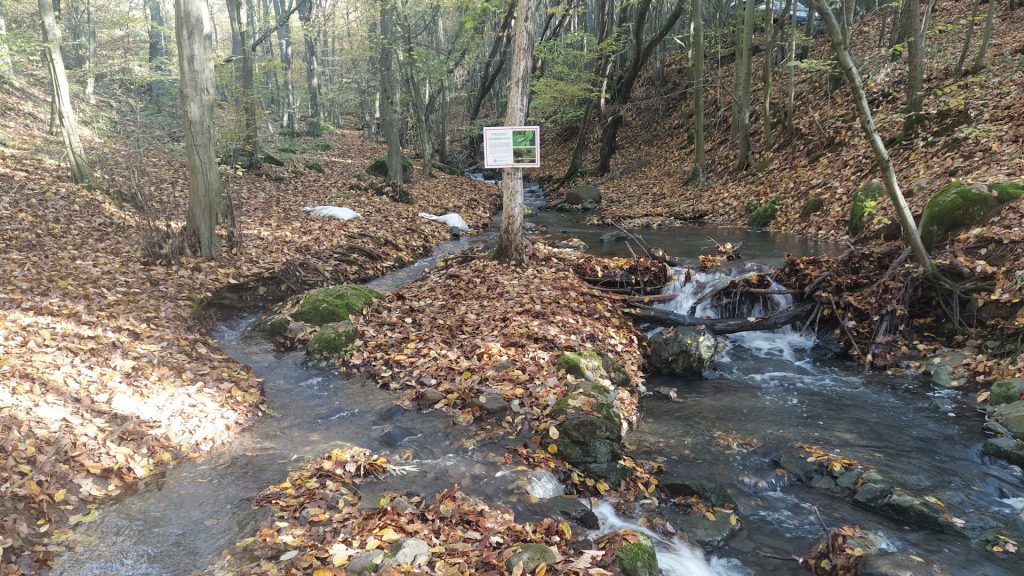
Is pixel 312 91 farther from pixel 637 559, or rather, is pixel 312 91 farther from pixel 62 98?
pixel 637 559

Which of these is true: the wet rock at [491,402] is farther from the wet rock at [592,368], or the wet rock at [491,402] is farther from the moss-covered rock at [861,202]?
the moss-covered rock at [861,202]

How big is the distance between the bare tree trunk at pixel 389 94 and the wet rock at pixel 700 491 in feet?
46.5

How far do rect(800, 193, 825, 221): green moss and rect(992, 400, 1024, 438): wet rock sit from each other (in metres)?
8.34

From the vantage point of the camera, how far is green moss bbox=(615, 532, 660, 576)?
3.53 meters

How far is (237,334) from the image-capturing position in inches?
324

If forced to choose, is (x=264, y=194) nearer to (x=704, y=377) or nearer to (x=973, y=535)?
(x=704, y=377)

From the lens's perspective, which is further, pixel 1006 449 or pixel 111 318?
pixel 111 318

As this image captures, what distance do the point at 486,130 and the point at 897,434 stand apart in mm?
6182

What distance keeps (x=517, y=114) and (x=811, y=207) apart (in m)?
8.64

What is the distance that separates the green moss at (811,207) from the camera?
1312 centimetres

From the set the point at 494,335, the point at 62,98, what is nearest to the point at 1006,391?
the point at 494,335

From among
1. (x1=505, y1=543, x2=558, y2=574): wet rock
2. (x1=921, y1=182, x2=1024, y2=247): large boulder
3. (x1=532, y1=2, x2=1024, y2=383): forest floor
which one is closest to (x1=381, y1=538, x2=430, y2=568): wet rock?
(x1=505, y1=543, x2=558, y2=574): wet rock

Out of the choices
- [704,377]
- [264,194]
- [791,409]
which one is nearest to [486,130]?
[704,377]

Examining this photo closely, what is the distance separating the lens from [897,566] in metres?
3.70
